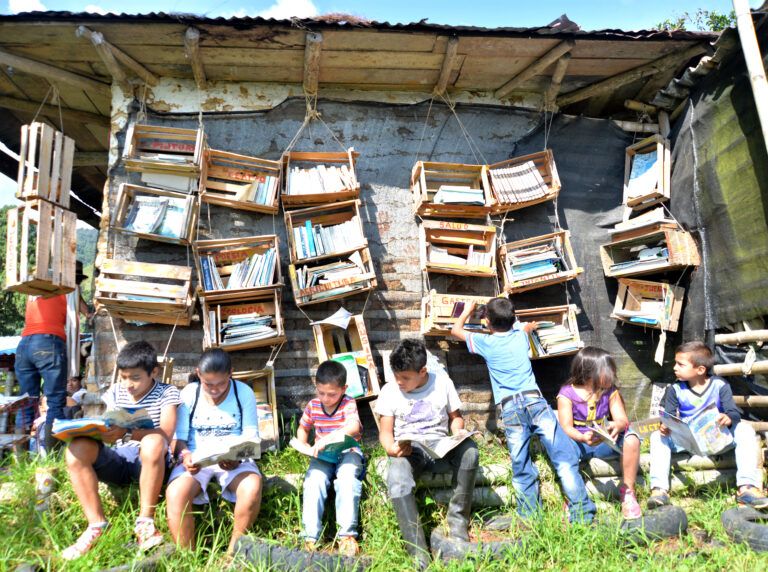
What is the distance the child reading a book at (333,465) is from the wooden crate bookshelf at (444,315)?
1.40m

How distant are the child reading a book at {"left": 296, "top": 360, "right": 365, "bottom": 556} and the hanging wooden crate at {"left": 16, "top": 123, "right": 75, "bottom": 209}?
105 inches

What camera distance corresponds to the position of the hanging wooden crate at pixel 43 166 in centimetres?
418

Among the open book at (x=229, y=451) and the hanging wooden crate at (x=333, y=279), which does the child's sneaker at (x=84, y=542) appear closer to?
the open book at (x=229, y=451)

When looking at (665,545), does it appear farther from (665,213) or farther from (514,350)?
(665,213)

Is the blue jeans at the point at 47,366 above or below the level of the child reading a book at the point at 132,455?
above

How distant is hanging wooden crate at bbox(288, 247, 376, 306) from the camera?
15.9 feet

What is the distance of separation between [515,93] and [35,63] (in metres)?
4.82

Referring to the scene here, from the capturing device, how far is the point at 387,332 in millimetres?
5199

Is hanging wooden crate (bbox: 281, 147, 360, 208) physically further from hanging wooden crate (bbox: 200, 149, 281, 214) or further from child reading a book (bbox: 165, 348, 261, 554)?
child reading a book (bbox: 165, 348, 261, 554)

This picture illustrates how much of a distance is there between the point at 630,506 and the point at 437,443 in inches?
52.8

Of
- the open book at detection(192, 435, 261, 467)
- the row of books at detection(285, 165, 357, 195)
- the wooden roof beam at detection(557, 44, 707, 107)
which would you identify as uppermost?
the wooden roof beam at detection(557, 44, 707, 107)

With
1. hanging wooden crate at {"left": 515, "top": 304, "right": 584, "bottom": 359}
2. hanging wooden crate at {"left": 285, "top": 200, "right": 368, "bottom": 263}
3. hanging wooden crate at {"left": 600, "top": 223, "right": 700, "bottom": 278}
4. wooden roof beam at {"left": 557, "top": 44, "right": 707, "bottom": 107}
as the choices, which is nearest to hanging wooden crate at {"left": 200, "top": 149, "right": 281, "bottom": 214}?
hanging wooden crate at {"left": 285, "top": 200, "right": 368, "bottom": 263}

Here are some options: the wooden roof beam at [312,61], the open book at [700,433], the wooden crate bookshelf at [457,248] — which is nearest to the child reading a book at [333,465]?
the wooden crate bookshelf at [457,248]

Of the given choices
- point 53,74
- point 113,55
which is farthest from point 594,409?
point 53,74
